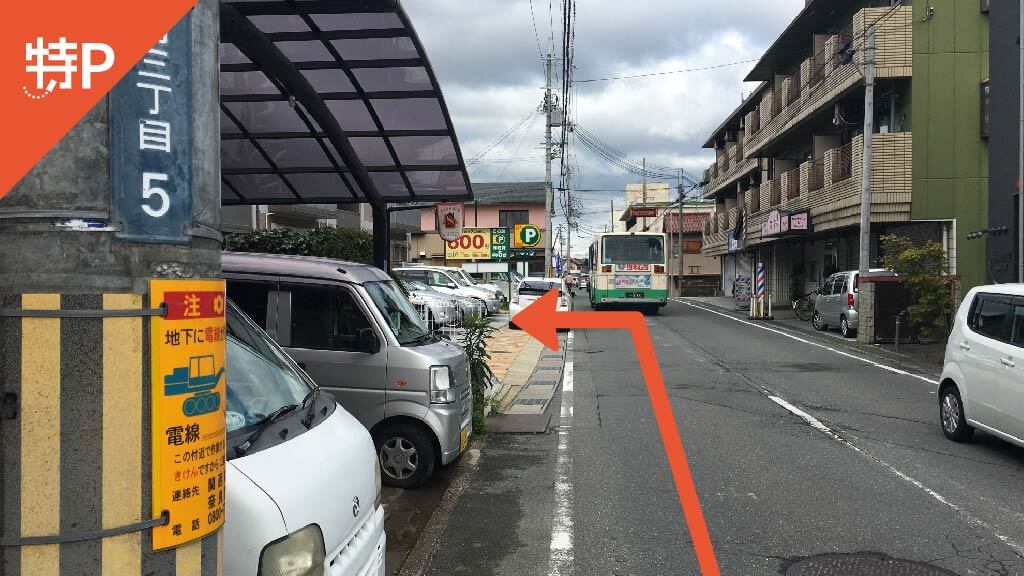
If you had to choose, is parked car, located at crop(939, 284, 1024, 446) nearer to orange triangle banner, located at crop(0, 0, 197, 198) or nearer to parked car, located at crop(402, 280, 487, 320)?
orange triangle banner, located at crop(0, 0, 197, 198)

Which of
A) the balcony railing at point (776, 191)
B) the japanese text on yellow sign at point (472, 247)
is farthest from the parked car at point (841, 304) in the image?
the japanese text on yellow sign at point (472, 247)

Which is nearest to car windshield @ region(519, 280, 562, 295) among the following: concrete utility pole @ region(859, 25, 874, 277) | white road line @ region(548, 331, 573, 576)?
concrete utility pole @ region(859, 25, 874, 277)

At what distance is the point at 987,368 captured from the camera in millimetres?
7621

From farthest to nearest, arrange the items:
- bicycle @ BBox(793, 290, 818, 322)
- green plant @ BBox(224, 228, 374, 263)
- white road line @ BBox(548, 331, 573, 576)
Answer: bicycle @ BBox(793, 290, 818, 322) < green plant @ BBox(224, 228, 374, 263) < white road line @ BBox(548, 331, 573, 576)

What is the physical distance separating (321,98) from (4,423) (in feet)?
25.3

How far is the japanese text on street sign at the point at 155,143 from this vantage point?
2.06 m

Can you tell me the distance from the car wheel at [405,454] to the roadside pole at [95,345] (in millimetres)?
4555

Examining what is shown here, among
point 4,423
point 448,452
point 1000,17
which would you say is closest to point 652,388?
point 448,452

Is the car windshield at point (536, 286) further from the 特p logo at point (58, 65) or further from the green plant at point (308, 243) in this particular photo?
the 特p logo at point (58, 65)

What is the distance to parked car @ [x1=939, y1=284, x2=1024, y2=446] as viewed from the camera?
7188 millimetres

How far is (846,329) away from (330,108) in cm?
1604

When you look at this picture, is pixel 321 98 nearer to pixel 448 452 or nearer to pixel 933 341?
pixel 448 452

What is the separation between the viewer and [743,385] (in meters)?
12.4

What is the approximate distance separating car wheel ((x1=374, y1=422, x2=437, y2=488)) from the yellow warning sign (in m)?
4.46
